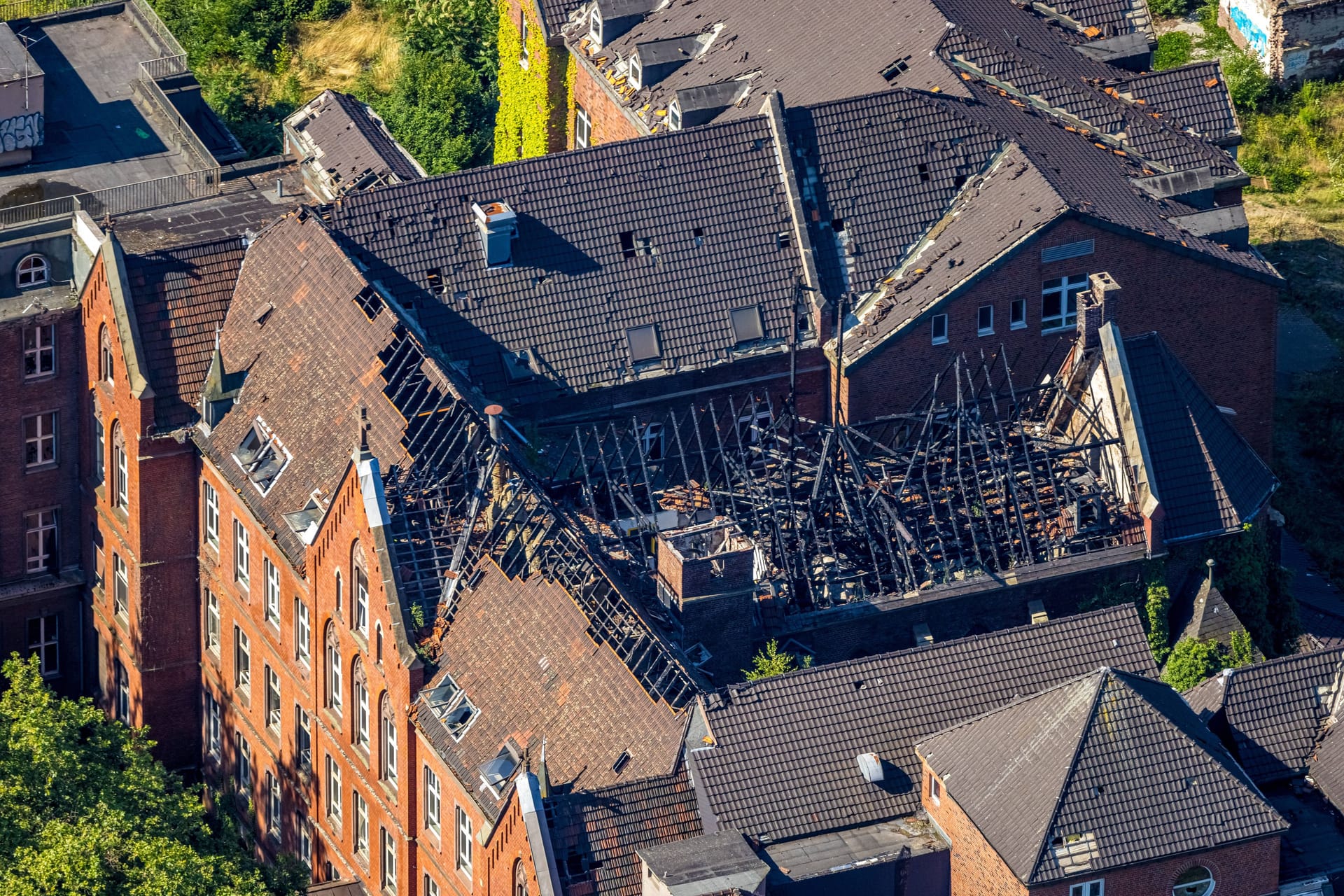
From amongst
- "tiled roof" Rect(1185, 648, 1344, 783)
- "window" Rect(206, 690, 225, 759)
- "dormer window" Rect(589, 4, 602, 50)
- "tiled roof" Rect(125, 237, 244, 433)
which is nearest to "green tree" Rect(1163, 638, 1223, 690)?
"tiled roof" Rect(1185, 648, 1344, 783)

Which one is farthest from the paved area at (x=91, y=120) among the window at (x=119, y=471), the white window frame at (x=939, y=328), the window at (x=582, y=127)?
the white window frame at (x=939, y=328)

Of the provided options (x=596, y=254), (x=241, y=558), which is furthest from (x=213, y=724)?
(x=596, y=254)

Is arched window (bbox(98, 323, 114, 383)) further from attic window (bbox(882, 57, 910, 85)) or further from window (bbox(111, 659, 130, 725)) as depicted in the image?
attic window (bbox(882, 57, 910, 85))

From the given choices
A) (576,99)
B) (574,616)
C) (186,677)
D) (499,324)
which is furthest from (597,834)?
(576,99)

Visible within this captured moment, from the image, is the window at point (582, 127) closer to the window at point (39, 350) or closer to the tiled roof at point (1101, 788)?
the window at point (39, 350)

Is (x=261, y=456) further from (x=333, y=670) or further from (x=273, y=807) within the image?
(x=273, y=807)

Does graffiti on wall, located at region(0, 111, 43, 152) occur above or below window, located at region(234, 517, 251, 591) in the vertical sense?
above
